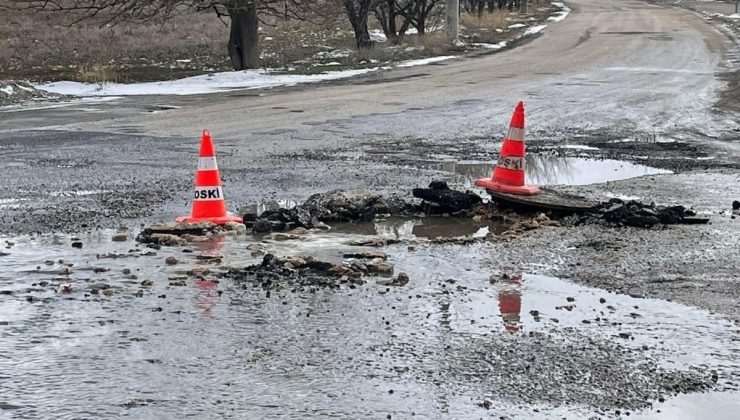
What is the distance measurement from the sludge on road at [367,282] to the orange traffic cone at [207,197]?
350mm

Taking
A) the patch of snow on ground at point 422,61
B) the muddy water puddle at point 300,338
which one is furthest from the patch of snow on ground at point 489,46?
the muddy water puddle at point 300,338

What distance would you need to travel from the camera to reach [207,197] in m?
8.27

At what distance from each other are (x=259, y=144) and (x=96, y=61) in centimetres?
1873

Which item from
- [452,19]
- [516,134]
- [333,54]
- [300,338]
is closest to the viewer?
[300,338]

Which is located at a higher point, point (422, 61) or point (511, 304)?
point (422, 61)

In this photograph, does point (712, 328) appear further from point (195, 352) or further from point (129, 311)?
point (129, 311)

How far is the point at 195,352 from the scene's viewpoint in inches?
201

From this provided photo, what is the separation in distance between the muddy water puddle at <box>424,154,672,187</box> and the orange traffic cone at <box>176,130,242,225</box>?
2.85 metres

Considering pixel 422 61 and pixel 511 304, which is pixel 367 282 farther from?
pixel 422 61

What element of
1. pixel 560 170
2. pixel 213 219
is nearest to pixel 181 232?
pixel 213 219

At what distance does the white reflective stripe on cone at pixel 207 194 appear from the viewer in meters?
8.27

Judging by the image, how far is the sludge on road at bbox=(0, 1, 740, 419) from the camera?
4598 mm

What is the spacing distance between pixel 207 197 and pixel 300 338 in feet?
10.5

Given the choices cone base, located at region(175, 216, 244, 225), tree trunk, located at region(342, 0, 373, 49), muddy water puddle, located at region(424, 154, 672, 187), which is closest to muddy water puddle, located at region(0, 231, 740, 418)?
cone base, located at region(175, 216, 244, 225)
